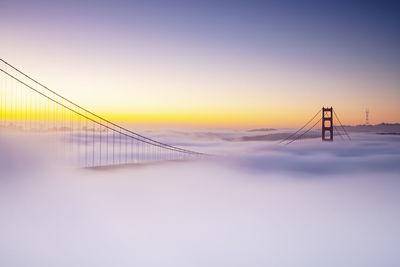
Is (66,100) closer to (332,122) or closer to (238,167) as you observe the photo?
(332,122)

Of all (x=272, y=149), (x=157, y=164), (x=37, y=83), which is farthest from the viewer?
(x=272, y=149)

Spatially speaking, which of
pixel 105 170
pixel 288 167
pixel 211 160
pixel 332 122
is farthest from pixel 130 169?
pixel 332 122

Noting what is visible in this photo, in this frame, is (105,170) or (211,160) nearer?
(105,170)

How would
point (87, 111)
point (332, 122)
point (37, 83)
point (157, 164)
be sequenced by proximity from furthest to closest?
point (157, 164) < point (332, 122) < point (87, 111) < point (37, 83)

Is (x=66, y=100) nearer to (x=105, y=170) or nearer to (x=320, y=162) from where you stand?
(x=105, y=170)

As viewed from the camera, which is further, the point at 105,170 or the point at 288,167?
the point at 288,167

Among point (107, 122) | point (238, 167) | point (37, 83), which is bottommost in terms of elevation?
point (238, 167)

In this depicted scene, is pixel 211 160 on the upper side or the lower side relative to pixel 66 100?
lower

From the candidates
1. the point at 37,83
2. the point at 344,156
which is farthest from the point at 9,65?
the point at 344,156

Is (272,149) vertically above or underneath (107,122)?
underneath
